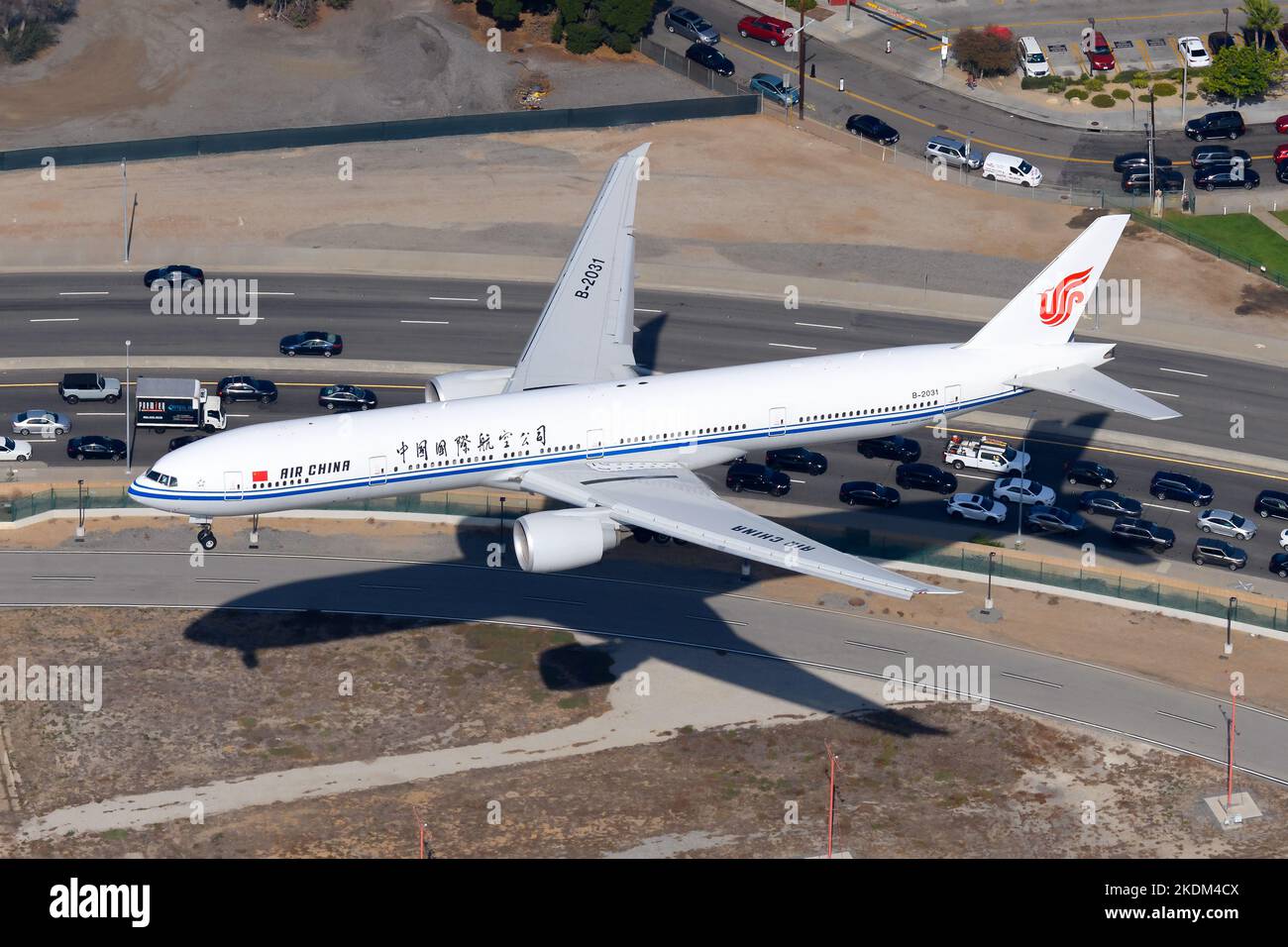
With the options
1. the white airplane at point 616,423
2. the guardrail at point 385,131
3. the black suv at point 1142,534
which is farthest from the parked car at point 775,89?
the black suv at point 1142,534

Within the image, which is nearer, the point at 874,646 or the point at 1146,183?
the point at 874,646

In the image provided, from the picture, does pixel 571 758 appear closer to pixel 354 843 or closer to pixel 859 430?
pixel 354 843

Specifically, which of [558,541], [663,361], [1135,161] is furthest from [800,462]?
[1135,161]

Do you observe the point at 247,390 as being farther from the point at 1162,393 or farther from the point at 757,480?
the point at 1162,393

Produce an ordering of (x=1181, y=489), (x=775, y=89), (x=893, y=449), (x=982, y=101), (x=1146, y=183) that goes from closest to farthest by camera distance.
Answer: (x=1181, y=489)
(x=893, y=449)
(x=1146, y=183)
(x=775, y=89)
(x=982, y=101)

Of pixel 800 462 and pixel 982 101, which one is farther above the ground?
pixel 982 101

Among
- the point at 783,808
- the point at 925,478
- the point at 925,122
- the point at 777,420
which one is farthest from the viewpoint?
the point at 925,122

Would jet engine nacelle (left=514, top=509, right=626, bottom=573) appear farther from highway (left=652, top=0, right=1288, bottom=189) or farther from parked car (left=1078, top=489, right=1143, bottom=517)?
highway (left=652, top=0, right=1288, bottom=189)
